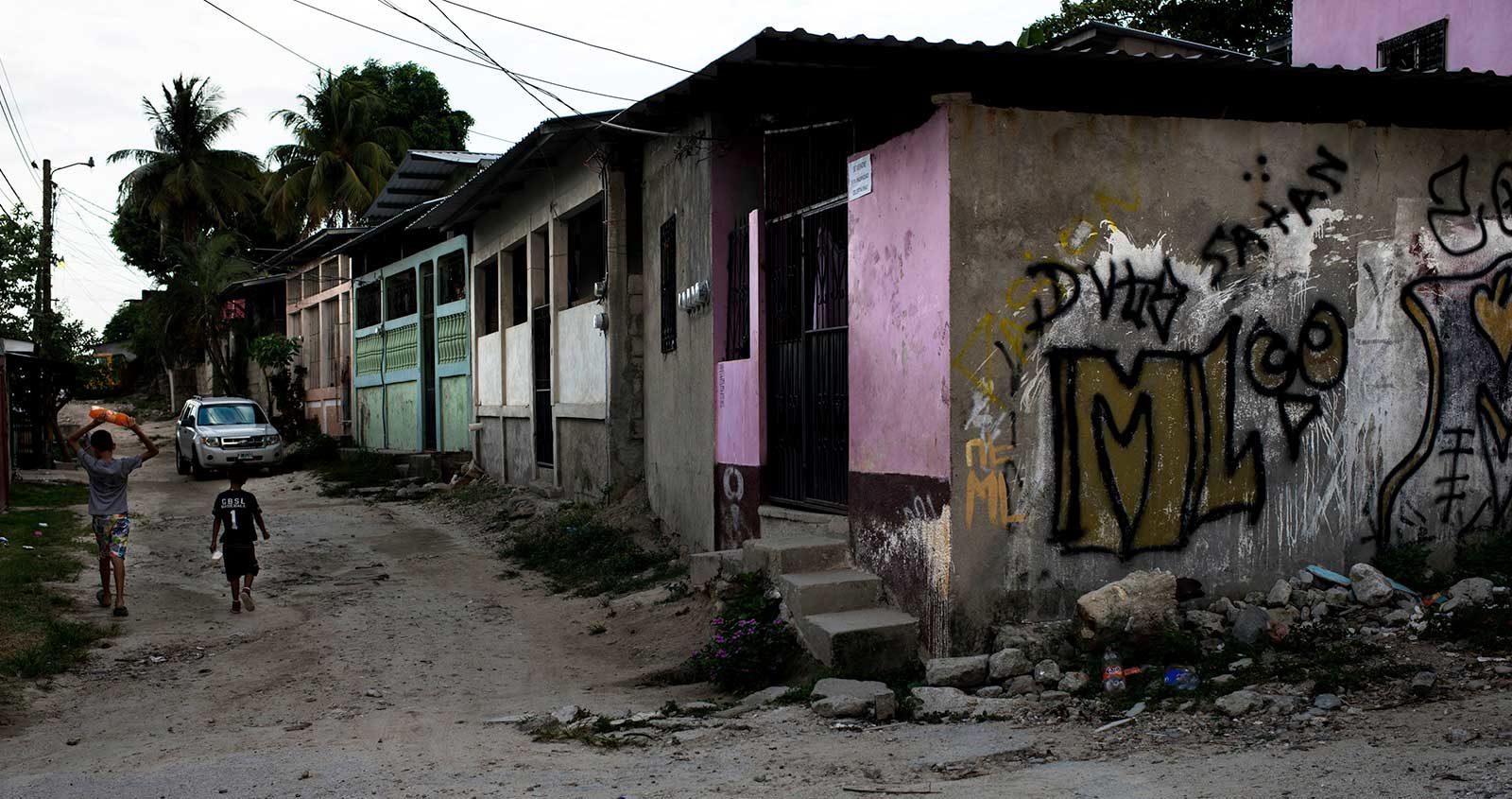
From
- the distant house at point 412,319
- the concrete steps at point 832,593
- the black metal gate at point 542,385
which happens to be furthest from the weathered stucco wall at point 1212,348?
the distant house at point 412,319

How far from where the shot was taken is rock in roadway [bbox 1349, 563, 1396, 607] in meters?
6.89

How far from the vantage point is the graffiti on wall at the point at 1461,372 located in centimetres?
751

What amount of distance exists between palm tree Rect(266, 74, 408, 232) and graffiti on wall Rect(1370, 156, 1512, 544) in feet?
111

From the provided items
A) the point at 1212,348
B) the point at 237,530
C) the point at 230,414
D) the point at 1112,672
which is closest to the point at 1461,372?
the point at 1212,348

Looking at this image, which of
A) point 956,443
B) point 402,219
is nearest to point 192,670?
point 956,443

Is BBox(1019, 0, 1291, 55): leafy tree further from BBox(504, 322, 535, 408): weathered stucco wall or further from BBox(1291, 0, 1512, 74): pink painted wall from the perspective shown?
BBox(504, 322, 535, 408): weathered stucco wall

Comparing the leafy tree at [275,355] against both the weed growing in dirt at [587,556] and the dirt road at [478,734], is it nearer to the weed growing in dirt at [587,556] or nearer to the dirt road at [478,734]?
the weed growing in dirt at [587,556]

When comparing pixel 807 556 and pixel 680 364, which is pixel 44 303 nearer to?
pixel 680 364

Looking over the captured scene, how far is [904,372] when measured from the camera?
7098 mm

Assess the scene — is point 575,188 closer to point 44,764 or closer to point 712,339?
point 712,339

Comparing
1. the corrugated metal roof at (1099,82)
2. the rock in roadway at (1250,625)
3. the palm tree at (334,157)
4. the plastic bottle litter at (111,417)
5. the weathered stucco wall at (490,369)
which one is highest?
the palm tree at (334,157)

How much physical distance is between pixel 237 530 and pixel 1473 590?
30.5ft

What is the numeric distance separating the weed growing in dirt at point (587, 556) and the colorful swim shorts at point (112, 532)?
3.74 m

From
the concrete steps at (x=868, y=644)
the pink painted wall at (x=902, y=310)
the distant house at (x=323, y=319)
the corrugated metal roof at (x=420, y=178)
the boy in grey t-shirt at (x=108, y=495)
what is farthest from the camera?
the distant house at (x=323, y=319)
